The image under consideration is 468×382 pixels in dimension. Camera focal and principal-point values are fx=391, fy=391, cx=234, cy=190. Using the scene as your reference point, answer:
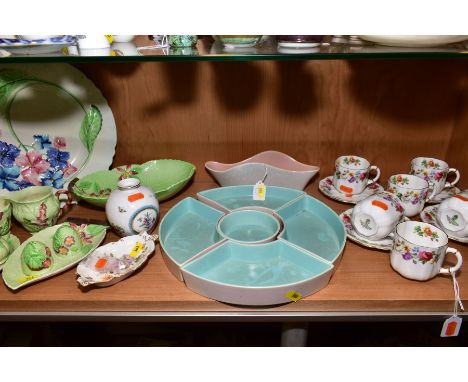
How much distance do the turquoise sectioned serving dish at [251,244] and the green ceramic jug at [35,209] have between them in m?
0.29

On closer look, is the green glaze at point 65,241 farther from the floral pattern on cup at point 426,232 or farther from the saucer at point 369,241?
the floral pattern on cup at point 426,232

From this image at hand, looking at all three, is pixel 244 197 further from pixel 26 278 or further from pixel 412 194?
pixel 26 278

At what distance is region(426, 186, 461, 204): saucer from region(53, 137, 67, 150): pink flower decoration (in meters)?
1.10

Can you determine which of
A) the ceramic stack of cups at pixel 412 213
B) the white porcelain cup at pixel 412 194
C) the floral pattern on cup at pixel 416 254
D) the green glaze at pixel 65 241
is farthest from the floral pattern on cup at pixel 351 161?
the green glaze at pixel 65 241

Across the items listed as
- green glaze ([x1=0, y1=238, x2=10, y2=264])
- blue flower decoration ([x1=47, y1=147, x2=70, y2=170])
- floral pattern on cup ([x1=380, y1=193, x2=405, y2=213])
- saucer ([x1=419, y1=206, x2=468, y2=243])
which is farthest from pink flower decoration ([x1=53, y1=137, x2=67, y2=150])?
saucer ([x1=419, y1=206, x2=468, y2=243])

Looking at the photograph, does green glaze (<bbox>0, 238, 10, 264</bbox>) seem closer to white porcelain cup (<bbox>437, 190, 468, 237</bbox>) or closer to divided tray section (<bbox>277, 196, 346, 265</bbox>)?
divided tray section (<bbox>277, 196, 346, 265</bbox>)

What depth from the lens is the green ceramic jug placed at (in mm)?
985

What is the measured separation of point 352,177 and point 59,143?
2.91 feet

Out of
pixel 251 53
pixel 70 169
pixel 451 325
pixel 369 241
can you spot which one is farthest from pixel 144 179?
pixel 451 325

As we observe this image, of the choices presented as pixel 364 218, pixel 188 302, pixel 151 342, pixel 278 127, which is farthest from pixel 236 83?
pixel 151 342

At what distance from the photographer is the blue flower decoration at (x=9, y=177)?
3.83 ft

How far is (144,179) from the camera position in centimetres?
120

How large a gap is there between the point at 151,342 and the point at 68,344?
0.99 feet

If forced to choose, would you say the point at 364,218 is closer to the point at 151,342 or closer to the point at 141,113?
the point at 141,113
